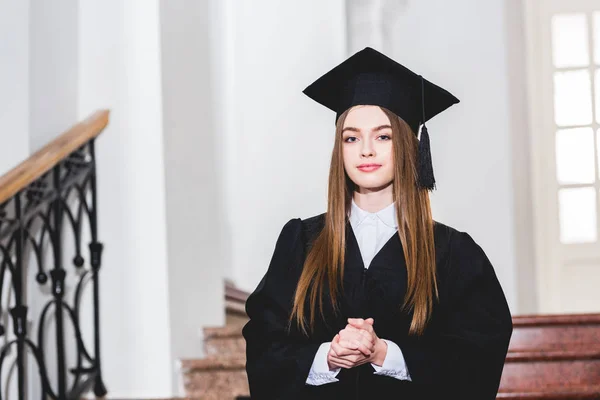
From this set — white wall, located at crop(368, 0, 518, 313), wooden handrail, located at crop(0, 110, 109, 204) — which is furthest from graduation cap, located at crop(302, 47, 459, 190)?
white wall, located at crop(368, 0, 518, 313)

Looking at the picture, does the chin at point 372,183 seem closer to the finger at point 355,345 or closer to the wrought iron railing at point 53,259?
the finger at point 355,345

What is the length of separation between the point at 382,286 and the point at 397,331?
0.32 ft

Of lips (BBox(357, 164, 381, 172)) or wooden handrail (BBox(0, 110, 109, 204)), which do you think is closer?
lips (BBox(357, 164, 381, 172))

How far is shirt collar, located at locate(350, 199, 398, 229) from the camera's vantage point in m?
2.15

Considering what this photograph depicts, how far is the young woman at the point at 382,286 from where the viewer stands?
2.04 meters

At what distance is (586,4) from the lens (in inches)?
265

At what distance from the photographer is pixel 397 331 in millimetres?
2076

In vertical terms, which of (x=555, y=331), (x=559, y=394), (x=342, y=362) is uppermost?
(x=342, y=362)

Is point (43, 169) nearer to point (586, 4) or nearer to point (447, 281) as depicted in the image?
point (447, 281)

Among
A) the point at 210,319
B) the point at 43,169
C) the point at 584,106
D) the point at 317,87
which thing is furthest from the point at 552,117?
the point at 317,87

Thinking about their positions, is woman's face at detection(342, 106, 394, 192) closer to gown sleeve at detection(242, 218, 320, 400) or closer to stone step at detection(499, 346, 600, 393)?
gown sleeve at detection(242, 218, 320, 400)

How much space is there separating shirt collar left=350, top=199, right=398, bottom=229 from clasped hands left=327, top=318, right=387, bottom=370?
10.6 inches

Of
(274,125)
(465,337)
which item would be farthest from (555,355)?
(274,125)

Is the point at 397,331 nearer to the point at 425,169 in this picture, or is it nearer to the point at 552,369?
the point at 425,169
